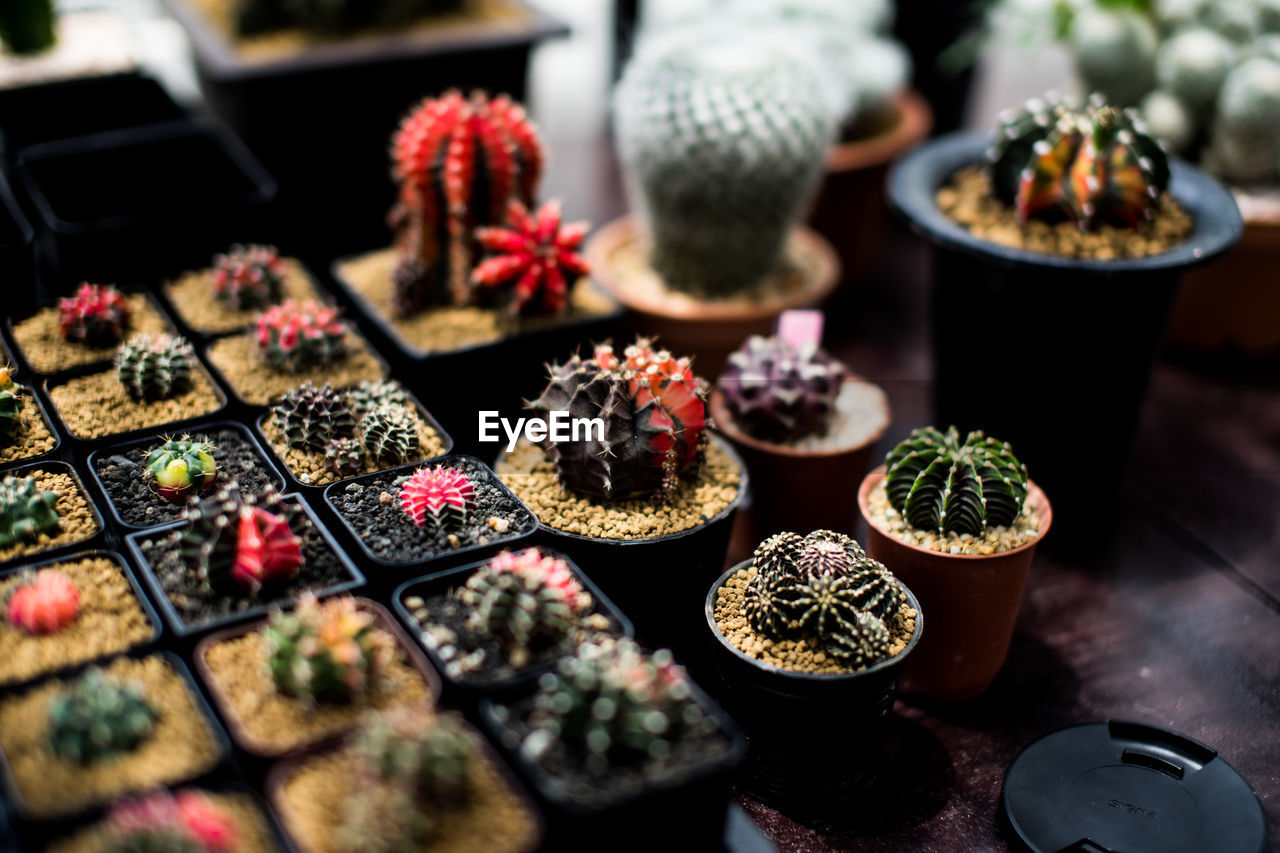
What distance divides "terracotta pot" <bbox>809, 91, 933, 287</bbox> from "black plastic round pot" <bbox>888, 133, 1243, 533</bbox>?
2.03ft

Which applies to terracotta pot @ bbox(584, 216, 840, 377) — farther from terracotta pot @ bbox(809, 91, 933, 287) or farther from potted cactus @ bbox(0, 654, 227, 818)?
potted cactus @ bbox(0, 654, 227, 818)

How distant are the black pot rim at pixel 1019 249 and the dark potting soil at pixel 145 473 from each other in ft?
4.47

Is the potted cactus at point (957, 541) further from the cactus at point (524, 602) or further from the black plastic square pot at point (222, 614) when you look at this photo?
the black plastic square pot at point (222, 614)

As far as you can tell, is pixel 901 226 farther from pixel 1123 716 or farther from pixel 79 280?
pixel 79 280

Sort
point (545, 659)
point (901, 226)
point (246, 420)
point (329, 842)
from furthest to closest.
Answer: point (901, 226) < point (246, 420) < point (545, 659) < point (329, 842)

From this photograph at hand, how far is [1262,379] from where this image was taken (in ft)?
10.2

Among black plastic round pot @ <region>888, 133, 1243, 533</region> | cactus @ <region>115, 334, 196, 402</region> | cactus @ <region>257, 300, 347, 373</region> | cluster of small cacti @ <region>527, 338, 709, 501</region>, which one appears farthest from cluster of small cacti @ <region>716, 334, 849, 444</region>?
cactus @ <region>115, 334, 196, 402</region>

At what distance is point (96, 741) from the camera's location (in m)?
1.46

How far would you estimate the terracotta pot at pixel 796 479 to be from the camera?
91.0 inches

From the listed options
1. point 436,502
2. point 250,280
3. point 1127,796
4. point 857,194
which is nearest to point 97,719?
point 436,502

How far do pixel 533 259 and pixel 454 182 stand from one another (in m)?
0.22

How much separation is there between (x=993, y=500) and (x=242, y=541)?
116 centimetres

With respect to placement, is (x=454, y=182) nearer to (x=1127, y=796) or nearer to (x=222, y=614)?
(x=222, y=614)

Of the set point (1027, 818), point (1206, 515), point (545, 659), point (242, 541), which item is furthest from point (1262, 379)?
point (242, 541)
